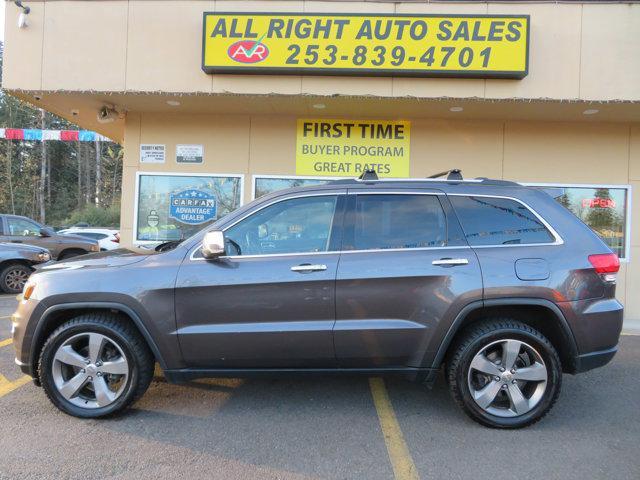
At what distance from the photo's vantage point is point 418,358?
3.57 metres

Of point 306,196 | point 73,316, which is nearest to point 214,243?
point 306,196

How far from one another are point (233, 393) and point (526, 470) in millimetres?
2379

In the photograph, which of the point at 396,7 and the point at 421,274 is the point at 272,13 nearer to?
the point at 396,7

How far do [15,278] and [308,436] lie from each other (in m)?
8.76

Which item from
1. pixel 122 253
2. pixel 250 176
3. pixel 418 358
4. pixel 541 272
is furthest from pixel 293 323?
pixel 250 176

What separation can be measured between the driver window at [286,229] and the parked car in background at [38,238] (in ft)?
30.2

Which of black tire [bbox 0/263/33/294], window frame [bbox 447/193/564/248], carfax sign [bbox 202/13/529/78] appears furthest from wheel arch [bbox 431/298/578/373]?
black tire [bbox 0/263/33/294]

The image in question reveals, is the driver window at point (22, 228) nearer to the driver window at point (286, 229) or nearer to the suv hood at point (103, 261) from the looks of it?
the suv hood at point (103, 261)

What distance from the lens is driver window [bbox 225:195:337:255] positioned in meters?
3.68

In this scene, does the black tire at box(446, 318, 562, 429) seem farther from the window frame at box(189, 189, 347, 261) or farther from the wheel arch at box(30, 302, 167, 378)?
the wheel arch at box(30, 302, 167, 378)

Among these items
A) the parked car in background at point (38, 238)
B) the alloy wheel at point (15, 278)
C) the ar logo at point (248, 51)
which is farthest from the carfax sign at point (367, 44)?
the parked car in background at point (38, 238)

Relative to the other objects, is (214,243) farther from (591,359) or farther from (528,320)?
(591,359)

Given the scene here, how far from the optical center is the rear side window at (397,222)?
3664mm

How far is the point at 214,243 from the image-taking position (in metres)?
3.44
